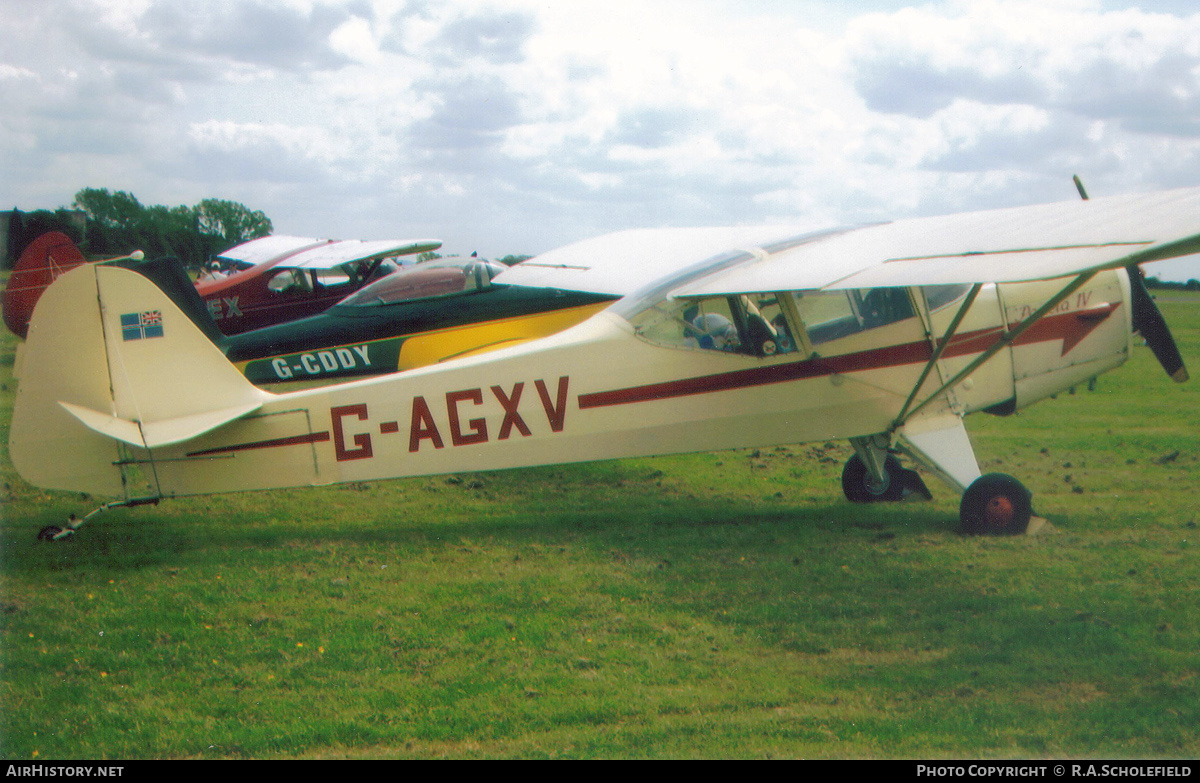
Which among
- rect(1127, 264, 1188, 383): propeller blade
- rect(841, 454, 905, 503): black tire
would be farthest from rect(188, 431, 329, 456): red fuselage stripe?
rect(1127, 264, 1188, 383): propeller blade

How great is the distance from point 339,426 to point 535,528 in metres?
1.62

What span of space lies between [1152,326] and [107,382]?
738 centimetres

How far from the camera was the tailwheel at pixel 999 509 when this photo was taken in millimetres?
5996

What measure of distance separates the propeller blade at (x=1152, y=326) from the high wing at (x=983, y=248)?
4.46 feet

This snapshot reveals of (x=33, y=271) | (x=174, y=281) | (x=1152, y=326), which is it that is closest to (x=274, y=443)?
(x=174, y=281)

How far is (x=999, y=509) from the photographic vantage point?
600 cm

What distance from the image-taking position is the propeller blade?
6.71 metres

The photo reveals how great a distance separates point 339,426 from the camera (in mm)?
5961

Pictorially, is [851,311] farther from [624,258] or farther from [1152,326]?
[624,258]

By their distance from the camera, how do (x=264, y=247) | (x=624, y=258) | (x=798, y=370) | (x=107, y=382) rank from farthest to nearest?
(x=264, y=247) < (x=624, y=258) < (x=798, y=370) < (x=107, y=382)

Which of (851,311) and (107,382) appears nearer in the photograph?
(107,382)

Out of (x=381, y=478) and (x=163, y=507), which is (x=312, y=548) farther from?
(x=163, y=507)

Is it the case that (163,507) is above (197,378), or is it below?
below
